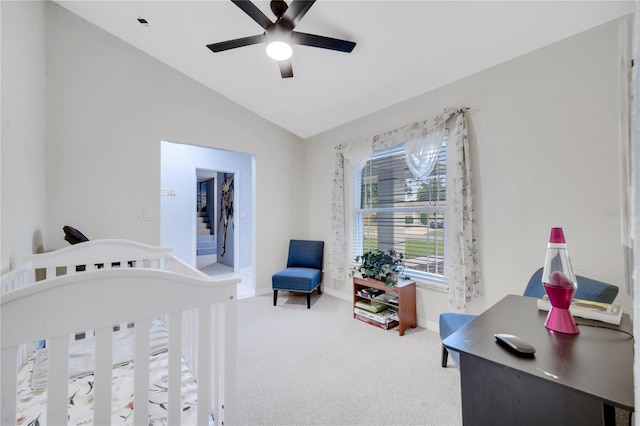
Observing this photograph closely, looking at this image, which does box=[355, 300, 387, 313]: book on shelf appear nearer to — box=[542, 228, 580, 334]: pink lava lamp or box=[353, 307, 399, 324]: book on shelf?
box=[353, 307, 399, 324]: book on shelf

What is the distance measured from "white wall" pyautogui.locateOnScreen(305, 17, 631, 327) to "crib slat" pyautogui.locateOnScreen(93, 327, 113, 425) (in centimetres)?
246

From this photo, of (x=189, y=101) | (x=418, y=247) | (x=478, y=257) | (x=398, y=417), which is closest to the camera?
(x=398, y=417)

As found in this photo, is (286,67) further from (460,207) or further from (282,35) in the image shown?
(460,207)

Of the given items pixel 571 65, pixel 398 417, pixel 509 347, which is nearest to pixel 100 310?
pixel 509 347

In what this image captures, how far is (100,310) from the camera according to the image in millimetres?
756

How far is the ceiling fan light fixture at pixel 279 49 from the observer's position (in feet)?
5.96

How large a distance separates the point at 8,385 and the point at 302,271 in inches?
108

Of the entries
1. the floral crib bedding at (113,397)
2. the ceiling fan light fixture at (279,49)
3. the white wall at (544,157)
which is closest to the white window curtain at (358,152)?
the white wall at (544,157)

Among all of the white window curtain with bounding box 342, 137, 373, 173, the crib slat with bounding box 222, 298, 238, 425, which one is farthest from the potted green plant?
the crib slat with bounding box 222, 298, 238, 425

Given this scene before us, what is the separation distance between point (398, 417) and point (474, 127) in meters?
2.22

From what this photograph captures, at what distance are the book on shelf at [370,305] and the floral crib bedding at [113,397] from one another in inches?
73.4

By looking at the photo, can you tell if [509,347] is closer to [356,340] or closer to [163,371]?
[163,371]

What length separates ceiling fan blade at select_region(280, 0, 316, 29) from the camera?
1494 mm

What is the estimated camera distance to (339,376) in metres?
1.83
